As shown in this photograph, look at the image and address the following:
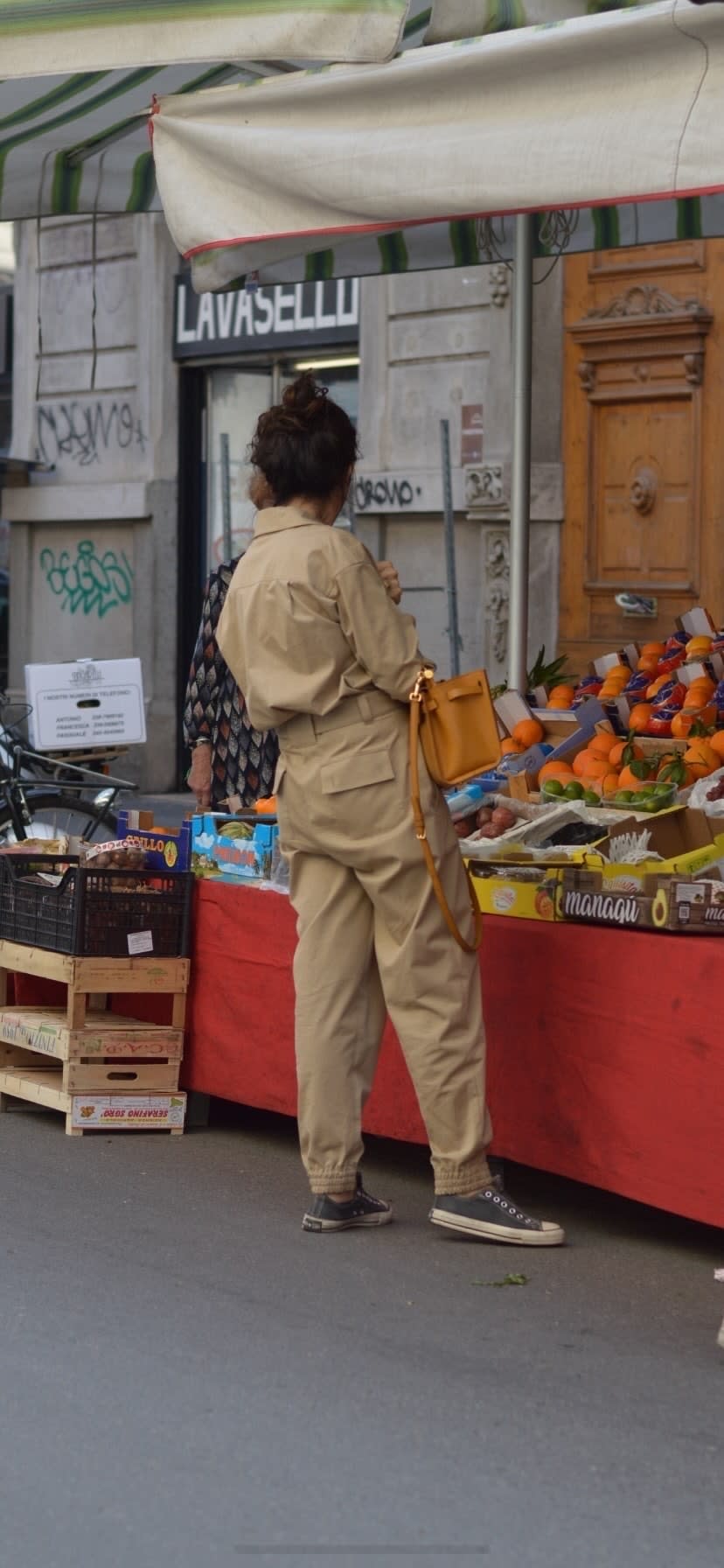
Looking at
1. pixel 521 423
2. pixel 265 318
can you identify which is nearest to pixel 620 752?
pixel 521 423

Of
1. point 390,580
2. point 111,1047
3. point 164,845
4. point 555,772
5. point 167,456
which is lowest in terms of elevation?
point 111,1047

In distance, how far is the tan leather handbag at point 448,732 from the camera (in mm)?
4777

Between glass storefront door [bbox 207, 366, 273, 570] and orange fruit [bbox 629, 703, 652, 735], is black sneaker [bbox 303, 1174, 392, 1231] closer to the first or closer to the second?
orange fruit [bbox 629, 703, 652, 735]

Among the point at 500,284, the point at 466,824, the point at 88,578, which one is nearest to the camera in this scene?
the point at 466,824

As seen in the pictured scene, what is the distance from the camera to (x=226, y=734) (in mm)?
6824

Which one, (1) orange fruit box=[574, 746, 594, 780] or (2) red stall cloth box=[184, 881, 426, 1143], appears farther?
(1) orange fruit box=[574, 746, 594, 780]

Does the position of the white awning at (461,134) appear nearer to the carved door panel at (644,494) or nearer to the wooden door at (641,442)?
the wooden door at (641,442)

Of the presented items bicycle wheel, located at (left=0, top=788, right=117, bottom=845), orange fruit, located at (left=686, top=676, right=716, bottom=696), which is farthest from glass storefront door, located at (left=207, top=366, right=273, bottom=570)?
orange fruit, located at (left=686, top=676, right=716, bottom=696)

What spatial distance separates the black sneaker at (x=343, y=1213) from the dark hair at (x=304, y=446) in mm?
1655

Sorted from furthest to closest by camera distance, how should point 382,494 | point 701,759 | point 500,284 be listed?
point 382,494, point 500,284, point 701,759

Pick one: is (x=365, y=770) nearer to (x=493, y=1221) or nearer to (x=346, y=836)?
(x=346, y=836)

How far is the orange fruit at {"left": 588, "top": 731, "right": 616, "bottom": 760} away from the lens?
6551mm

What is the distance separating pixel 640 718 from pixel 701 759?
0.54 m

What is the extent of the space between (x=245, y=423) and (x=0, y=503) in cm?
240
